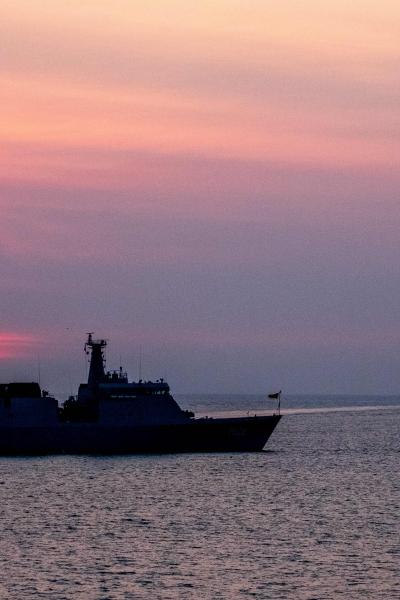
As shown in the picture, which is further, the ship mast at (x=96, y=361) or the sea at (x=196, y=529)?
the ship mast at (x=96, y=361)

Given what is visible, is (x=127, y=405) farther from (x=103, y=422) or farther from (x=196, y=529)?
(x=196, y=529)

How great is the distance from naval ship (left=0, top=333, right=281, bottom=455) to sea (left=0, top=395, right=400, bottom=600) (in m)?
1.67

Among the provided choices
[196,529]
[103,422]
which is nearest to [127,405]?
[103,422]

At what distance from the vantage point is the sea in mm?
45656

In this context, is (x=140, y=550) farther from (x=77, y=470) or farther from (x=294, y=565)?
(x=77, y=470)

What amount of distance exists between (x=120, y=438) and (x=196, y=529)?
124 ft

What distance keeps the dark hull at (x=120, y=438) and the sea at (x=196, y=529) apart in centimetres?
143

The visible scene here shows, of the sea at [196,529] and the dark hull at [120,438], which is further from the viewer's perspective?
the dark hull at [120,438]

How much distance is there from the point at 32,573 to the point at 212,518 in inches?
655

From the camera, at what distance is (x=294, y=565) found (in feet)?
162

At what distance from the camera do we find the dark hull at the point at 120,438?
95.7 meters

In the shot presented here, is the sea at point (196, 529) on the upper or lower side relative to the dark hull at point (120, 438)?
lower

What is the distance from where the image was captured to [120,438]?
316ft

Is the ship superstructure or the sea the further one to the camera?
the ship superstructure
